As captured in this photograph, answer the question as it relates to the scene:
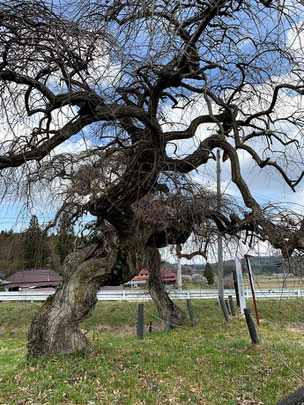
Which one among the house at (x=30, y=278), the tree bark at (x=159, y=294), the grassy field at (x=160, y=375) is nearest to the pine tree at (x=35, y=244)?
the house at (x=30, y=278)

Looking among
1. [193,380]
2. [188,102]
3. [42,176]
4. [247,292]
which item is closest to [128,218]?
[42,176]

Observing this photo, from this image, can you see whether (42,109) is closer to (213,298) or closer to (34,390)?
(34,390)

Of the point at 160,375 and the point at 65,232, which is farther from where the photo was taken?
the point at 65,232

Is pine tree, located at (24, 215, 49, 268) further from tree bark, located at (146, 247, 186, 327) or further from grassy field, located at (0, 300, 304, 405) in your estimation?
tree bark, located at (146, 247, 186, 327)

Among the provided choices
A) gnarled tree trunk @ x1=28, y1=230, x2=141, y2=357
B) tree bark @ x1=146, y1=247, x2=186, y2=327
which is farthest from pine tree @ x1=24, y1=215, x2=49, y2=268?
tree bark @ x1=146, y1=247, x2=186, y2=327

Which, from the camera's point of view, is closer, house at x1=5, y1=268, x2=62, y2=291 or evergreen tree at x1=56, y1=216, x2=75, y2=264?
house at x1=5, y1=268, x2=62, y2=291

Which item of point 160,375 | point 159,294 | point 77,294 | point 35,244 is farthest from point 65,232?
point 159,294

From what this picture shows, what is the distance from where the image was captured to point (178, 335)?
31.3 ft

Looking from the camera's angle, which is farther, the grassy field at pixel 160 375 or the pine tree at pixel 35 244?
the pine tree at pixel 35 244

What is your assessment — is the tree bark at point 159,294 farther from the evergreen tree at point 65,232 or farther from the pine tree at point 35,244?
the pine tree at point 35,244

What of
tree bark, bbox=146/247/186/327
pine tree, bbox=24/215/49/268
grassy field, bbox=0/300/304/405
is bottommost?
grassy field, bbox=0/300/304/405

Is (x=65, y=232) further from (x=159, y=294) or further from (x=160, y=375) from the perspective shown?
(x=159, y=294)

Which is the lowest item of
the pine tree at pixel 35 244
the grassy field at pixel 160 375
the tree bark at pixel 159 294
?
the grassy field at pixel 160 375

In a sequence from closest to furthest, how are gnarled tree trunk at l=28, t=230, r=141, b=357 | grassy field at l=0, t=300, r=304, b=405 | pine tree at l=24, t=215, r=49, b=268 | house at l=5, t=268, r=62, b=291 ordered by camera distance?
grassy field at l=0, t=300, r=304, b=405
gnarled tree trunk at l=28, t=230, r=141, b=357
house at l=5, t=268, r=62, b=291
pine tree at l=24, t=215, r=49, b=268
